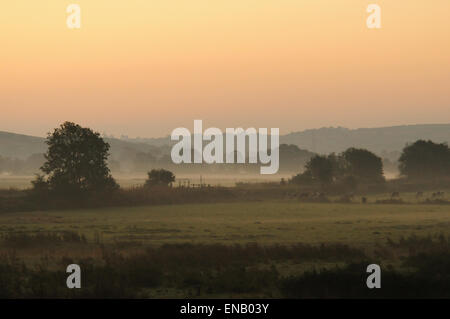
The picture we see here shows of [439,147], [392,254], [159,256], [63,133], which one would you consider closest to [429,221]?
[392,254]

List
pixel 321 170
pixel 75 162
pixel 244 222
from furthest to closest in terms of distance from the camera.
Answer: pixel 321 170 → pixel 75 162 → pixel 244 222

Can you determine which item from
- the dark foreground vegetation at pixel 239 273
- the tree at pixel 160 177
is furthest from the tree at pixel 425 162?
the dark foreground vegetation at pixel 239 273

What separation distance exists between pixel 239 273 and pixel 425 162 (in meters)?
110

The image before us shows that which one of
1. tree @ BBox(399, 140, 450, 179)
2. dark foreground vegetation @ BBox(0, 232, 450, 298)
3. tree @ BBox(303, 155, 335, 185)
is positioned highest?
tree @ BBox(399, 140, 450, 179)

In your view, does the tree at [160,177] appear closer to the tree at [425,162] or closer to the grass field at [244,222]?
the grass field at [244,222]

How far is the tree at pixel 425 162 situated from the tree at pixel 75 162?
69484 mm

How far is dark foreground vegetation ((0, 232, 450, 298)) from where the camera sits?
26266 millimetres

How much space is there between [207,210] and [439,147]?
77.8 meters

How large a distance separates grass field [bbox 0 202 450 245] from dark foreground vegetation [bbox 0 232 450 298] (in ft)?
25.1

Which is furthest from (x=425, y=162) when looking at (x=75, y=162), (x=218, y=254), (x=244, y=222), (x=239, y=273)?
(x=239, y=273)

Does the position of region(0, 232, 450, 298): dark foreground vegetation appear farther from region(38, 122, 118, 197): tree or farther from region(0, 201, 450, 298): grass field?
region(38, 122, 118, 197): tree

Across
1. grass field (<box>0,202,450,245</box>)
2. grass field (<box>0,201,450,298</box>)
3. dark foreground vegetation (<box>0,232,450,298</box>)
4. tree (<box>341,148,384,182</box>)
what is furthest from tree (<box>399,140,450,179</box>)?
dark foreground vegetation (<box>0,232,450,298</box>)

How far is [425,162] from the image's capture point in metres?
132

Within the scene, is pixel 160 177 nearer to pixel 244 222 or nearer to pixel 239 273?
pixel 244 222
